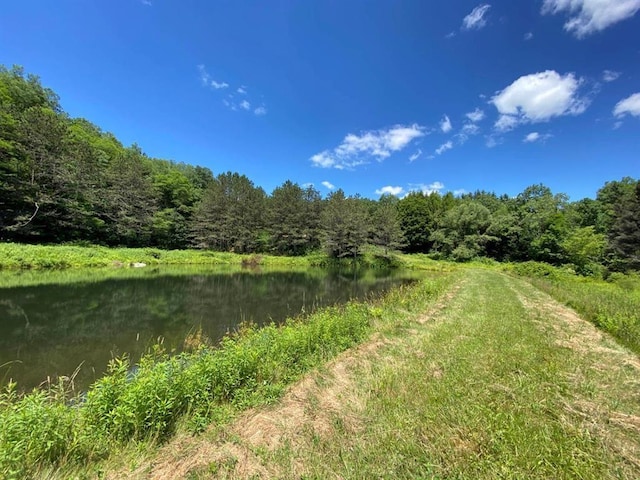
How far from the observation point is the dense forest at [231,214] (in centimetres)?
2905

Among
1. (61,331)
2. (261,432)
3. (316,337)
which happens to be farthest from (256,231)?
(261,432)

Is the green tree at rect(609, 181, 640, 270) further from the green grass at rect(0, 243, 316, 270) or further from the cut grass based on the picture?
the green grass at rect(0, 243, 316, 270)

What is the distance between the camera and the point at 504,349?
243 inches

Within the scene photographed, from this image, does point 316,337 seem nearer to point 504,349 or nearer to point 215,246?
point 504,349

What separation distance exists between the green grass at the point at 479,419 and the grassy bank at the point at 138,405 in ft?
3.57

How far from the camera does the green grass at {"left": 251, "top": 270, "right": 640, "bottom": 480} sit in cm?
288

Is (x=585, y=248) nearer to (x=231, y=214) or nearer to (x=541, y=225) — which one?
(x=541, y=225)

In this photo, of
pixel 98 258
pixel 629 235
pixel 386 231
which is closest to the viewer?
pixel 98 258

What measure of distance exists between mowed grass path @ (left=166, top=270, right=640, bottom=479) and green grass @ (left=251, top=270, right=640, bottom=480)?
1 centimetres

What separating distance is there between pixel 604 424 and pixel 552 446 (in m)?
1.15

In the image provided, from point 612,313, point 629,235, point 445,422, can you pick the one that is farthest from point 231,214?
point 629,235

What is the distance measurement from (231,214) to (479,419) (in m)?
44.6

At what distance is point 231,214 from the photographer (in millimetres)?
44812

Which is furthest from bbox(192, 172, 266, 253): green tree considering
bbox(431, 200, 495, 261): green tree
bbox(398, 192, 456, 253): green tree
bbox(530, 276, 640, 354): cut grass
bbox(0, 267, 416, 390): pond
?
bbox(530, 276, 640, 354): cut grass
